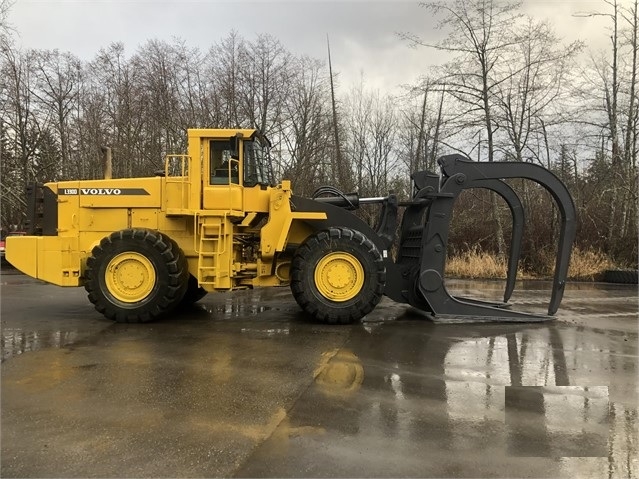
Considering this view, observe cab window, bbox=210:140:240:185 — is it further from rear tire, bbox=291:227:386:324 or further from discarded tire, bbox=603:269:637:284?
discarded tire, bbox=603:269:637:284

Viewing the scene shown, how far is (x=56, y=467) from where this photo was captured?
10.3 ft

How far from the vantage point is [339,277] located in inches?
312

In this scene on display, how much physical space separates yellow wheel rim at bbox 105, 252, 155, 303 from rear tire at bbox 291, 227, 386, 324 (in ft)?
7.69

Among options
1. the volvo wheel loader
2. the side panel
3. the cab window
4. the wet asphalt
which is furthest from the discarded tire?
the side panel

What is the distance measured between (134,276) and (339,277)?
131 inches

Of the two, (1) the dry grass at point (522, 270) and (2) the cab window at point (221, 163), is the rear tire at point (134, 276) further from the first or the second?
(1) the dry grass at point (522, 270)

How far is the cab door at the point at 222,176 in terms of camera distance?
802 cm

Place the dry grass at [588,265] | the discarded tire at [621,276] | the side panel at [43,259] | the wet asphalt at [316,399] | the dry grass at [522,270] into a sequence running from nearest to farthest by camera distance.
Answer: the wet asphalt at [316,399] → the side panel at [43,259] → the discarded tire at [621,276] → the dry grass at [588,265] → the dry grass at [522,270]

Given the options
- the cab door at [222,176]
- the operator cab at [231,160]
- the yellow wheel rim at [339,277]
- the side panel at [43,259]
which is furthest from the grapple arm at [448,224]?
the side panel at [43,259]

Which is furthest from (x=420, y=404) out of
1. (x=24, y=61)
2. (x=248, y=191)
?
(x=24, y=61)

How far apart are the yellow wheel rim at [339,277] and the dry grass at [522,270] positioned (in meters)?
8.64

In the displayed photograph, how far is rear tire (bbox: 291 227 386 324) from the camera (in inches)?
309

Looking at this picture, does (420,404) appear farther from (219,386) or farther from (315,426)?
(219,386)

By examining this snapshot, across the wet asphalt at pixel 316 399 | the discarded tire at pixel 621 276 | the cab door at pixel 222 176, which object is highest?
the cab door at pixel 222 176
